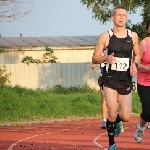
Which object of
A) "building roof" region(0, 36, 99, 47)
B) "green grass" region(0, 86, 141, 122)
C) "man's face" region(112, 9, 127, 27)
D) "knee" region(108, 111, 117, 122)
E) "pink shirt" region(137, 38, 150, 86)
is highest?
"building roof" region(0, 36, 99, 47)

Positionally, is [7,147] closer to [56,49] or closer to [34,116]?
[34,116]

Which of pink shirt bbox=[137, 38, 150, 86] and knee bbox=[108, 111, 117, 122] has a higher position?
pink shirt bbox=[137, 38, 150, 86]

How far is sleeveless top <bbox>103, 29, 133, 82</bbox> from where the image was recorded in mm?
11275

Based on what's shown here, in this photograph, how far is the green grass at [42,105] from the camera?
28861 millimetres

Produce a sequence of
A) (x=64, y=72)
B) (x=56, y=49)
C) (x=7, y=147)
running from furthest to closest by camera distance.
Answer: (x=56, y=49) < (x=64, y=72) < (x=7, y=147)

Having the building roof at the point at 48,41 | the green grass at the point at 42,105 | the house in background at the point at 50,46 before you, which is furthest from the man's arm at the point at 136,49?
the building roof at the point at 48,41

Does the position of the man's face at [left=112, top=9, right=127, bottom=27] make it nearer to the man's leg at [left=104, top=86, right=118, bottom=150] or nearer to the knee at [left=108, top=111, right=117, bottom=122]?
the man's leg at [left=104, top=86, right=118, bottom=150]

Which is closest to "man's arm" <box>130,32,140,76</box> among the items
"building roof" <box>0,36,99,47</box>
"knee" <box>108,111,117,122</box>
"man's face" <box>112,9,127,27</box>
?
"man's face" <box>112,9,127,27</box>

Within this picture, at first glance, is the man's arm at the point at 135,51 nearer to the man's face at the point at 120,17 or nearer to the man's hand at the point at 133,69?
the man's hand at the point at 133,69

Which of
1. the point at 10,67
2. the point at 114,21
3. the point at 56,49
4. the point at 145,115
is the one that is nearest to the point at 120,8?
the point at 114,21

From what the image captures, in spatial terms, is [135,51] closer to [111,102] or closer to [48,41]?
[111,102]

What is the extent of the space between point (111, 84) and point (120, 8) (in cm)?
118

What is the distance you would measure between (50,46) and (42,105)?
18.1 meters

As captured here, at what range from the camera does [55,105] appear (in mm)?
30969
